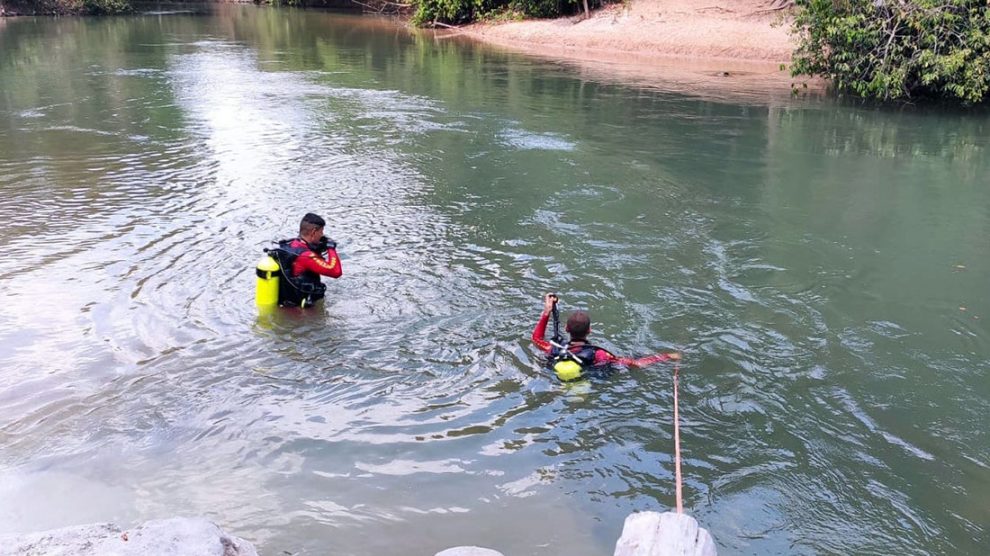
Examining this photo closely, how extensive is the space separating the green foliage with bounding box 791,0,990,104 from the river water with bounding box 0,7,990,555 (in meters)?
2.01

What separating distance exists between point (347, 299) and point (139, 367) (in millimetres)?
2221

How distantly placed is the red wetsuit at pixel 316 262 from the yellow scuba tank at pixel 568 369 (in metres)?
2.44

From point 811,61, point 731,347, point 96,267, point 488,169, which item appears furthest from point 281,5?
point 731,347

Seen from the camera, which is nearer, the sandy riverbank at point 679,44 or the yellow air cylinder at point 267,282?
the yellow air cylinder at point 267,282

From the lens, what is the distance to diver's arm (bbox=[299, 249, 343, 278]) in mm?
7883

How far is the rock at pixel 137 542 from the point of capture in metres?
3.76

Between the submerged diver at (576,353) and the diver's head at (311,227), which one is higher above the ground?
the diver's head at (311,227)

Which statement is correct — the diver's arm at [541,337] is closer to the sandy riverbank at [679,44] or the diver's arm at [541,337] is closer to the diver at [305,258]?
the diver at [305,258]

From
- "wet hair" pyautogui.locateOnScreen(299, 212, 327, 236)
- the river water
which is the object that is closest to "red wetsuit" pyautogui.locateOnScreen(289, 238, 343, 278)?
"wet hair" pyautogui.locateOnScreen(299, 212, 327, 236)

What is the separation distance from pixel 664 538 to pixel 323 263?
196 inches

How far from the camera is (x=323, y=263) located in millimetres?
7906

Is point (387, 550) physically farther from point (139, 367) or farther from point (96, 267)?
point (96, 267)

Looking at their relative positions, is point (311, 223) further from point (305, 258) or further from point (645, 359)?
point (645, 359)

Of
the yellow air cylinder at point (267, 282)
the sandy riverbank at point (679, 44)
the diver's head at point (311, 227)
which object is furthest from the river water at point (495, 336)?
the sandy riverbank at point (679, 44)
